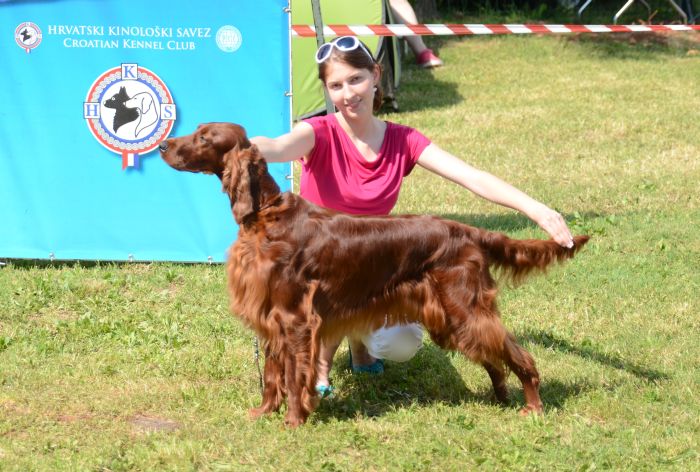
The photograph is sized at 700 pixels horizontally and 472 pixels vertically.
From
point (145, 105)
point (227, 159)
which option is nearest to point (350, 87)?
point (227, 159)

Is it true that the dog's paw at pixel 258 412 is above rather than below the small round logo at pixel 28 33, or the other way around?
below

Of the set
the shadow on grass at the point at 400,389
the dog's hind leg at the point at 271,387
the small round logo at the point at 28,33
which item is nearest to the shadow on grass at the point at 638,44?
the small round logo at the point at 28,33

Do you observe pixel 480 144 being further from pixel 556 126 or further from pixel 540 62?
pixel 540 62

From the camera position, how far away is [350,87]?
158 inches

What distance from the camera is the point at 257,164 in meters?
3.67

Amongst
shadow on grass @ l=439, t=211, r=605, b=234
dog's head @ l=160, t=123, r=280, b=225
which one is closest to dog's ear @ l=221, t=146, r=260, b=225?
dog's head @ l=160, t=123, r=280, b=225

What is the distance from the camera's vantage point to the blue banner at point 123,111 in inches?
232

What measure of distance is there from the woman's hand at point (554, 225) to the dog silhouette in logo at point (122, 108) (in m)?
2.93

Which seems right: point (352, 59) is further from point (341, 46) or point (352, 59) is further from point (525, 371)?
point (525, 371)

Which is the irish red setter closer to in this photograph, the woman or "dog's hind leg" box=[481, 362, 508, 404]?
"dog's hind leg" box=[481, 362, 508, 404]

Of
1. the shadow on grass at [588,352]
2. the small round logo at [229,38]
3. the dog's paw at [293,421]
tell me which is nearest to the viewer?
the dog's paw at [293,421]

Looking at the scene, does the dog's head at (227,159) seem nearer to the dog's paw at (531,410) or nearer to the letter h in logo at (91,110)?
the dog's paw at (531,410)

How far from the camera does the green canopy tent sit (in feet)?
32.2

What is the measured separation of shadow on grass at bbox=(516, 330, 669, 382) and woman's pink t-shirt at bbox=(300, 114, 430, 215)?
1.29 meters
